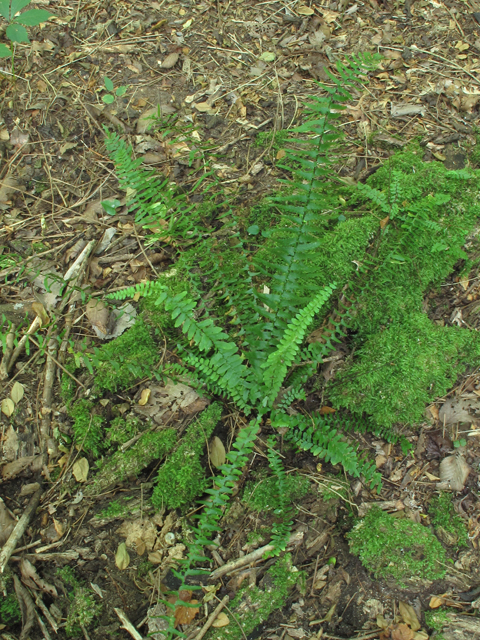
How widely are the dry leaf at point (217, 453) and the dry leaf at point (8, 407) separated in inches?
53.2

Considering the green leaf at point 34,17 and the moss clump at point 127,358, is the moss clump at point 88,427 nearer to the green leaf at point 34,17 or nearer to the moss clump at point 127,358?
the moss clump at point 127,358

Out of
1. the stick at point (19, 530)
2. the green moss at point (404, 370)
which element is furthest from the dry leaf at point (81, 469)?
the green moss at point (404, 370)

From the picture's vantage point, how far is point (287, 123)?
376cm

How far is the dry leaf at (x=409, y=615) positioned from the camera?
7.07 ft

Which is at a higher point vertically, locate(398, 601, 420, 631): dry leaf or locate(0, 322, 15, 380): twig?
locate(0, 322, 15, 380): twig

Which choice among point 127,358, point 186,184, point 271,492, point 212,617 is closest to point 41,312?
point 127,358

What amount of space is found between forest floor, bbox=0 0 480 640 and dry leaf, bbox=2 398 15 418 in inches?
0.6

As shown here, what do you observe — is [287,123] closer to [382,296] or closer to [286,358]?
[382,296]

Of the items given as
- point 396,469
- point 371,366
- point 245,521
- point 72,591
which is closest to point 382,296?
point 371,366

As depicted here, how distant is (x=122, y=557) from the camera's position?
2.29 meters

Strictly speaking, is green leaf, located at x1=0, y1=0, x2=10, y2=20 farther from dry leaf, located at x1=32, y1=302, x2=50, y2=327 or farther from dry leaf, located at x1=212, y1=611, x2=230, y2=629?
dry leaf, located at x1=212, y1=611, x2=230, y2=629

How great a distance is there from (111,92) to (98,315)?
2.35 meters

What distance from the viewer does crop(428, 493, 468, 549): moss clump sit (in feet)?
7.83

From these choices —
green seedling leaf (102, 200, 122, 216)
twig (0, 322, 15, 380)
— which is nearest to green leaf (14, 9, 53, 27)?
green seedling leaf (102, 200, 122, 216)
